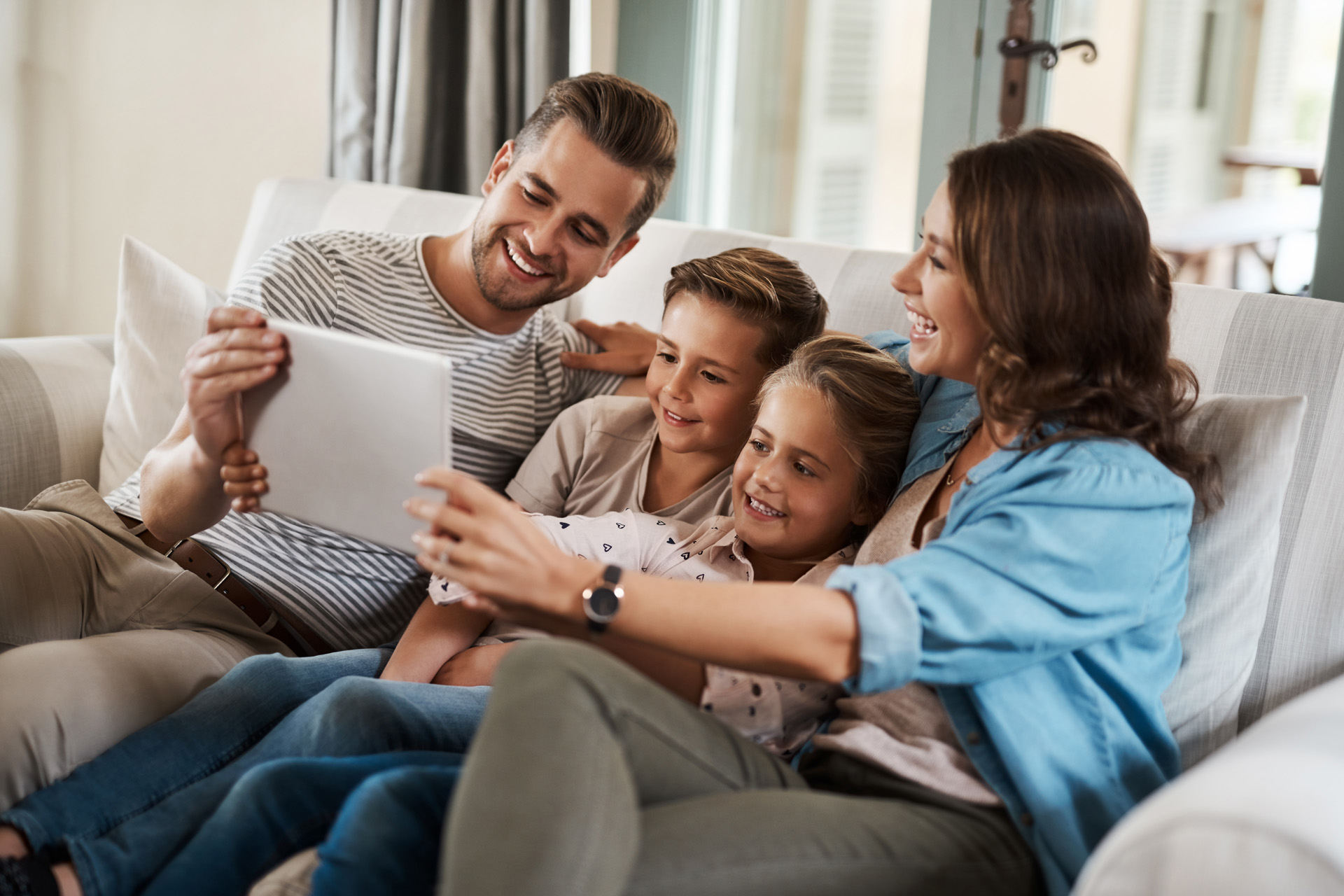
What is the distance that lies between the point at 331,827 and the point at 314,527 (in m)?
0.60

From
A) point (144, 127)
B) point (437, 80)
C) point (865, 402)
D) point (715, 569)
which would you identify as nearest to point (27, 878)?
point (715, 569)

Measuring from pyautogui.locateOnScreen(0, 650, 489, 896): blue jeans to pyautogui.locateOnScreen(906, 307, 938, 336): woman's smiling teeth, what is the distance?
64cm

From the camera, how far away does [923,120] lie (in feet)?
8.08

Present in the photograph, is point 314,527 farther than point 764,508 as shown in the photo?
Yes

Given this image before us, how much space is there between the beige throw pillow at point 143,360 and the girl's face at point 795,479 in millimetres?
1125

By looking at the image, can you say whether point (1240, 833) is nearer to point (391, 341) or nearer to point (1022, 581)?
point (1022, 581)

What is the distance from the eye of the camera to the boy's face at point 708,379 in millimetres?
1428

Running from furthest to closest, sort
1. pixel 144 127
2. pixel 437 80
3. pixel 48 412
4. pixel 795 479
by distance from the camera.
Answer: pixel 144 127, pixel 437 80, pixel 48 412, pixel 795 479

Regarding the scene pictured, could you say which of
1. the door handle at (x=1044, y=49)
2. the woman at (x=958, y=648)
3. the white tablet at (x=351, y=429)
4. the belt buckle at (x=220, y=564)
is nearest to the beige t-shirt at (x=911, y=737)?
the woman at (x=958, y=648)

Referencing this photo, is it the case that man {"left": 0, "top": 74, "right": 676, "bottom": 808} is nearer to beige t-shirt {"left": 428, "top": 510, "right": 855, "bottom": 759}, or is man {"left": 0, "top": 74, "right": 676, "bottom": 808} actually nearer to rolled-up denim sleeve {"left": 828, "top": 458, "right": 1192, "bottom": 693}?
beige t-shirt {"left": 428, "top": 510, "right": 855, "bottom": 759}

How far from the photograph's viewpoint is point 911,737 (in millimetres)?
1059

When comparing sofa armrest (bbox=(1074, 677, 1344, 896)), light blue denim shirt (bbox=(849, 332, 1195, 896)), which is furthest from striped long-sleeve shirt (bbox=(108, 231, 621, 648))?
sofa armrest (bbox=(1074, 677, 1344, 896))

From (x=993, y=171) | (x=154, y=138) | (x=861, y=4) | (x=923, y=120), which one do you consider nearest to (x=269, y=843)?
(x=993, y=171)

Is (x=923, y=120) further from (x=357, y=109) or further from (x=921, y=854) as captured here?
(x=921, y=854)
